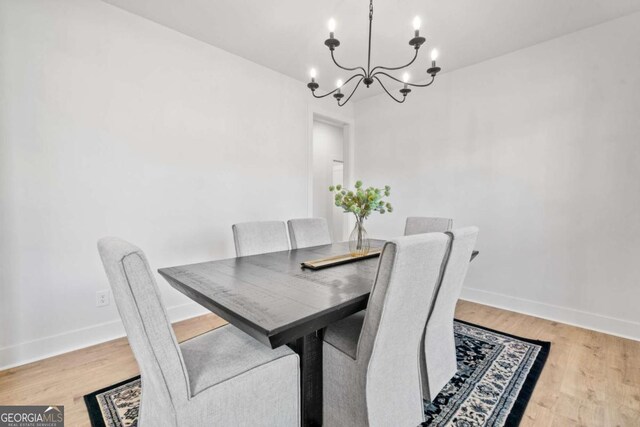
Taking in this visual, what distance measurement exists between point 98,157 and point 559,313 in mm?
4165

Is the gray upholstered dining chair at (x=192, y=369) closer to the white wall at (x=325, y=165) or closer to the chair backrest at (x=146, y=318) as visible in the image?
the chair backrest at (x=146, y=318)

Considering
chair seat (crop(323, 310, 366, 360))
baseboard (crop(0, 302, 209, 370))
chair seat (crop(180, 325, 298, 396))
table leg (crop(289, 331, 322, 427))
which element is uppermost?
chair seat (crop(180, 325, 298, 396))

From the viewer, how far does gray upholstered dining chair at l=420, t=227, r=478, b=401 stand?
1.40m

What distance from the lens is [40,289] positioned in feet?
6.43

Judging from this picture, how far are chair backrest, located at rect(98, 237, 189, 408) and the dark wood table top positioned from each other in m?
0.22

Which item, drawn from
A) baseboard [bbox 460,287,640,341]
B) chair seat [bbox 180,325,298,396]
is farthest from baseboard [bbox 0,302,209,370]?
baseboard [bbox 460,287,640,341]

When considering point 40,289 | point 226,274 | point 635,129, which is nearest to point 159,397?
point 226,274

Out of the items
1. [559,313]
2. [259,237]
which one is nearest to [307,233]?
[259,237]

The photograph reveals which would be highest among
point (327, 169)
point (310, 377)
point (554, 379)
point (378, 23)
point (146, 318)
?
point (378, 23)

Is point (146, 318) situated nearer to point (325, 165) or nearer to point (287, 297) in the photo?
point (287, 297)

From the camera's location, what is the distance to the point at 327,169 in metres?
5.19

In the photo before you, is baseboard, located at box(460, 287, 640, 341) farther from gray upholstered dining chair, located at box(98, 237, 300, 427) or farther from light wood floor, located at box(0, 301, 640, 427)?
gray upholstered dining chair, located at box(98, 237, 300, 427)

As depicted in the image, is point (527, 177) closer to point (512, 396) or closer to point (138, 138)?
point (512, 396)

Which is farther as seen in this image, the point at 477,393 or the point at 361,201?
the point at 361,201
